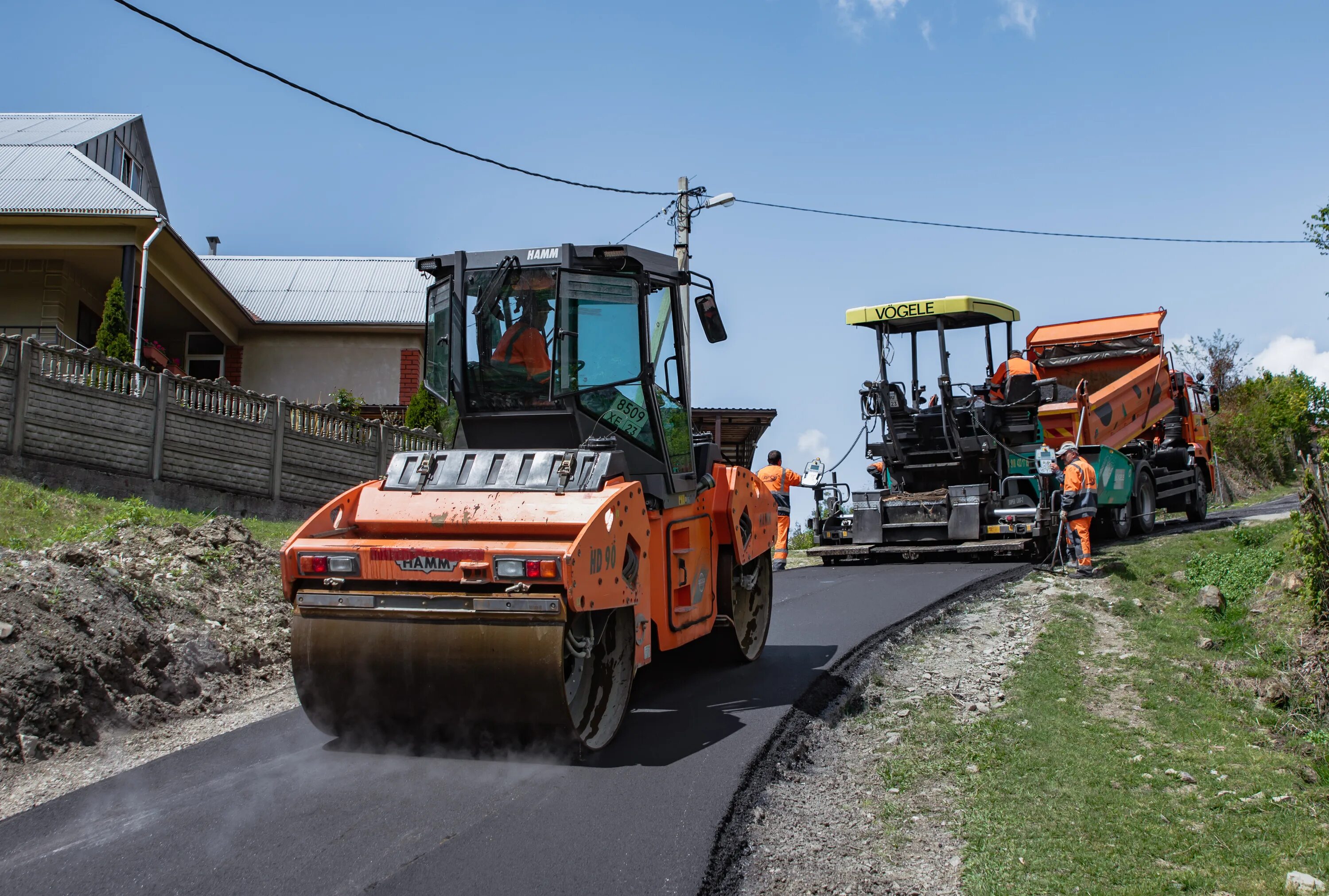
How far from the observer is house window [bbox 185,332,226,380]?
24.1 meters

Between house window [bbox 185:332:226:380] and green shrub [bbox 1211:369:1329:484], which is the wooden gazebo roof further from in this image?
green shrub [bbox 1211:369:1329:484]

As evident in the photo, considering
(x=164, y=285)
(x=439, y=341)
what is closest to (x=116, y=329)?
(x=164, y=285)

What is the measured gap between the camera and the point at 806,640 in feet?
27.7

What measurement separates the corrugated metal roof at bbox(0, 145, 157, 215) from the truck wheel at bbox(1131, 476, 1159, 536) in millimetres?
15789

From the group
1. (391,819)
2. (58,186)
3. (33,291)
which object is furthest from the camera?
(33,291)

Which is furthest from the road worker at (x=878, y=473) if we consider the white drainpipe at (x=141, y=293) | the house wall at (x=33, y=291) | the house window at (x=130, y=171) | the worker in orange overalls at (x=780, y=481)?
the house window at (x=130, y=171)

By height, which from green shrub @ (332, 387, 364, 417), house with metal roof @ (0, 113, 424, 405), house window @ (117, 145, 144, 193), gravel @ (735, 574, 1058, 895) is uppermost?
house window @ (117, 145, 144, 193)

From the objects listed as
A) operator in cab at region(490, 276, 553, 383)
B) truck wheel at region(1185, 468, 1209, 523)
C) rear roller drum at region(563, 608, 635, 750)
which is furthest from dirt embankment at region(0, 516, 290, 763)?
truck wheel at region(1185, 468, 1209, 523)

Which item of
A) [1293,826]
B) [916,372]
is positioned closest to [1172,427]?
[916,372]

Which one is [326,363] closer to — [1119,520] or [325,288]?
[325,288]

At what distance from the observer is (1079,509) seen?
498 inches

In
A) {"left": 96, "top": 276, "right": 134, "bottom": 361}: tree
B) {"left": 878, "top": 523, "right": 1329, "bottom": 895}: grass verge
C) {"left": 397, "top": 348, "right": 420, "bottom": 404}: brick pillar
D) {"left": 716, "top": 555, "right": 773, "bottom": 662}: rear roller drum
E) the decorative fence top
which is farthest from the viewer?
{"left": 397, "top": 348, "right": 420, "bottom": 404}: brick pillar

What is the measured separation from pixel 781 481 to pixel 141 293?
11.0m

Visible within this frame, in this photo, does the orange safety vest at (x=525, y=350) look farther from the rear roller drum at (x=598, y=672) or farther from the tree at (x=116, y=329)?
the tree at (x=116, y=329)
